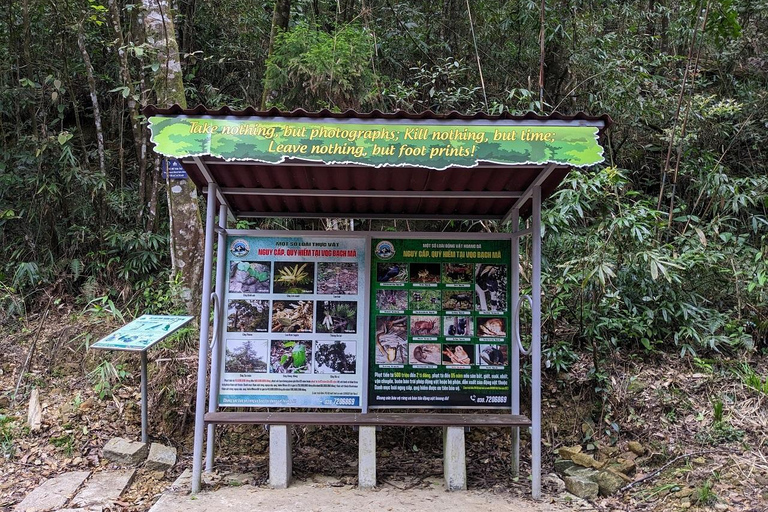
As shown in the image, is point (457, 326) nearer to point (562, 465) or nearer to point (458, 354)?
point (458, 354)

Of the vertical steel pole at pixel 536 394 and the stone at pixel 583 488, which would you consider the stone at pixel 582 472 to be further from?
the vertical steel pole at pixel 536 394

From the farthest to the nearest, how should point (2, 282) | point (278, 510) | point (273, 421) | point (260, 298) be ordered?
point (2, 282)
point (260, 298)
point (273, 421)
point (278, 510)

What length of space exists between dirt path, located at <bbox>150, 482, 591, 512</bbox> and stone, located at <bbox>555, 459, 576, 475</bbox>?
19.6 inches

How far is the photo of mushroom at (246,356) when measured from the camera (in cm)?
437

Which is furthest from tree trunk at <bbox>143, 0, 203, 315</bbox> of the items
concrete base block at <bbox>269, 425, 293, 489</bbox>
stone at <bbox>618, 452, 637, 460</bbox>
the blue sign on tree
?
stone at <bbox>618, 452, 637, 460</bbox>

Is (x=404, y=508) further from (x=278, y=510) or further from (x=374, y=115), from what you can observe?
(x=374, y=115)

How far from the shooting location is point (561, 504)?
3.94m

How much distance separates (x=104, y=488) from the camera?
4.21 metres

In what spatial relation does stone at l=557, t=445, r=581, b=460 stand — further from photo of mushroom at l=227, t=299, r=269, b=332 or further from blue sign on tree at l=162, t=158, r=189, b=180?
blue sign on tree at l=162, t=158, r=189, b=180

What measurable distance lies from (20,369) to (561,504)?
18.3 feet

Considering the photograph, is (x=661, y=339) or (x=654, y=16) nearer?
(x=661, y=339)

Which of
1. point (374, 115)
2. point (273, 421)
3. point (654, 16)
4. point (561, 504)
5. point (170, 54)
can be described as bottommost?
point (561, 504)

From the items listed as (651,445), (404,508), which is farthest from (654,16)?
(404,508)

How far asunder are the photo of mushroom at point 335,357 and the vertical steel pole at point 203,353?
2.94 feet
